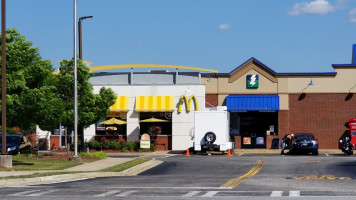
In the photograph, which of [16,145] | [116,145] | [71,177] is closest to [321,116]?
[116,145]

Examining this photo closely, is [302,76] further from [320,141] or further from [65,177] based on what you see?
[65,177]

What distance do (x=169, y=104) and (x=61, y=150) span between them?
9050 mm

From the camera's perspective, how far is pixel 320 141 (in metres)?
56.9

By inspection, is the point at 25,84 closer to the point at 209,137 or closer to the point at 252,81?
the point at 209,137

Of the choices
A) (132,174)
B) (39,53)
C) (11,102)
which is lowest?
(132,174)

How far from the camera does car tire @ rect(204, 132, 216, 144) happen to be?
47.4 m

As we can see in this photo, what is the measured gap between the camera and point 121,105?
2248 inches

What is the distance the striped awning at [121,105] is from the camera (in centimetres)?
5694

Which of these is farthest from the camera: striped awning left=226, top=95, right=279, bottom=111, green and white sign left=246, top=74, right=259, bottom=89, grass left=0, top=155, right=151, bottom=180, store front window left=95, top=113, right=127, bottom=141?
green and white sign left=246, top=74, right=259, bottom=89

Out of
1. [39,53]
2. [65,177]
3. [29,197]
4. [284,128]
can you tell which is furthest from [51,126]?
[284,128]

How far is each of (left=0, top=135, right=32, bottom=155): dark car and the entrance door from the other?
19.5 m

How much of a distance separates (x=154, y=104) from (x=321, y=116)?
517 inches

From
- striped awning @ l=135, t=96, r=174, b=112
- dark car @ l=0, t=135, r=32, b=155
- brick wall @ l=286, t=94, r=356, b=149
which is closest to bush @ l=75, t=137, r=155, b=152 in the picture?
striped awning @ l=135, t=96, r=174, b=112

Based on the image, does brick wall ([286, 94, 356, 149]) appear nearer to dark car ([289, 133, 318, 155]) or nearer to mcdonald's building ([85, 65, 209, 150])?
mcdonald's building ([85, 65, 209, 150])
